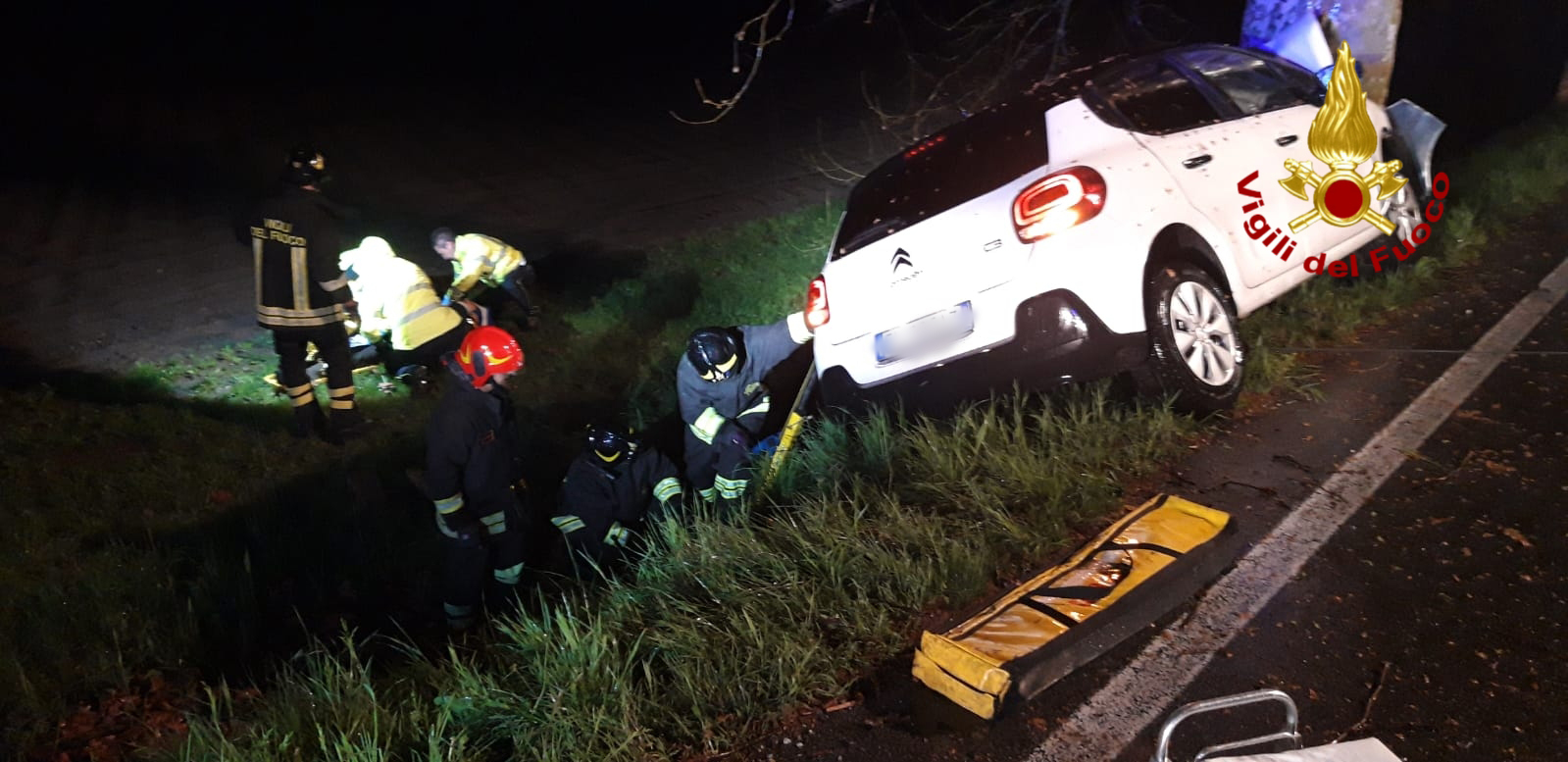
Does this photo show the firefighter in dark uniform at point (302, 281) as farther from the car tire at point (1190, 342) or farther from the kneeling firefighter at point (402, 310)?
the car tire at point (1190, 342)

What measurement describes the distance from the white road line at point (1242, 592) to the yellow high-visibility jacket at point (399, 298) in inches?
219

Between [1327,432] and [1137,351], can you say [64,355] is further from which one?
[1327,432]

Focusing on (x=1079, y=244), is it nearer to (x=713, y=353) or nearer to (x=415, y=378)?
(x=713, y=353)

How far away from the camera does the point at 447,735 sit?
118 inches

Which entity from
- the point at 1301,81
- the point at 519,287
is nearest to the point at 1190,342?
the point at 1301,81

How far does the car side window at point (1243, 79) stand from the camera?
17.1 feet

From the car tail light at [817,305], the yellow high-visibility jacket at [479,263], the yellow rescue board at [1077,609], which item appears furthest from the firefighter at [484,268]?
the yellow rescue board at [1077,609]

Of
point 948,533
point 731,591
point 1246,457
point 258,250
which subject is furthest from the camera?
point 258,250

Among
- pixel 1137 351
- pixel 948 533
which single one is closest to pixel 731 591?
pixel 948 533

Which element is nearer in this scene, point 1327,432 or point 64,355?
point 1327,432

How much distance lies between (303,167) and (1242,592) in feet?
18.5

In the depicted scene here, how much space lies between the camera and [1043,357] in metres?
4.27

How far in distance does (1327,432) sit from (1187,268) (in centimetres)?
90

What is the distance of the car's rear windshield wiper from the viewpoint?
473cm
